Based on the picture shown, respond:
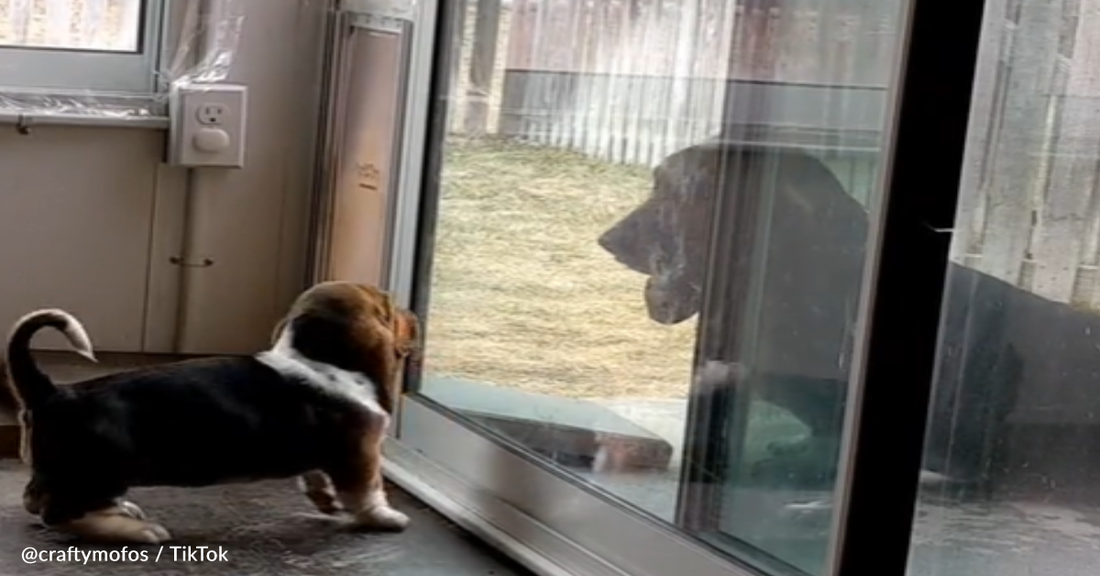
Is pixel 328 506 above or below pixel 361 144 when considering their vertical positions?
below

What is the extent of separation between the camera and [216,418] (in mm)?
1808

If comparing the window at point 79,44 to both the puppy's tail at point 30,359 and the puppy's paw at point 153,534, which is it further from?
the puppy's paw at point 153,534

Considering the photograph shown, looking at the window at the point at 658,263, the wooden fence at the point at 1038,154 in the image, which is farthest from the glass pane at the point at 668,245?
the wooden fence at the point at 1038,154

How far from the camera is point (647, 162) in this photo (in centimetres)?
181

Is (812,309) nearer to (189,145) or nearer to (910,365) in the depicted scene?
(910,365)

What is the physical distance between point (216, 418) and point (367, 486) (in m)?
0.21

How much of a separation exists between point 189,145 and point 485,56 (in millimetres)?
496

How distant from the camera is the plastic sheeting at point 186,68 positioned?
93.2 inches

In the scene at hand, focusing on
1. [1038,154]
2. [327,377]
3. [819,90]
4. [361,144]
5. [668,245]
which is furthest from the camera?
[361,144]

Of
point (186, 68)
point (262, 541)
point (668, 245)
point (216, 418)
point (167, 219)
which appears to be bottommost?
point (262, 541)

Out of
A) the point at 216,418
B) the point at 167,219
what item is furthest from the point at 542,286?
the point at 167,219

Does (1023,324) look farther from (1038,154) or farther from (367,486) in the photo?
(367,486)

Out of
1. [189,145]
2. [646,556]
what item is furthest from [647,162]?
[189,145]

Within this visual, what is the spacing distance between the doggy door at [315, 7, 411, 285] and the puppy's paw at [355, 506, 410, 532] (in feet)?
1.36
